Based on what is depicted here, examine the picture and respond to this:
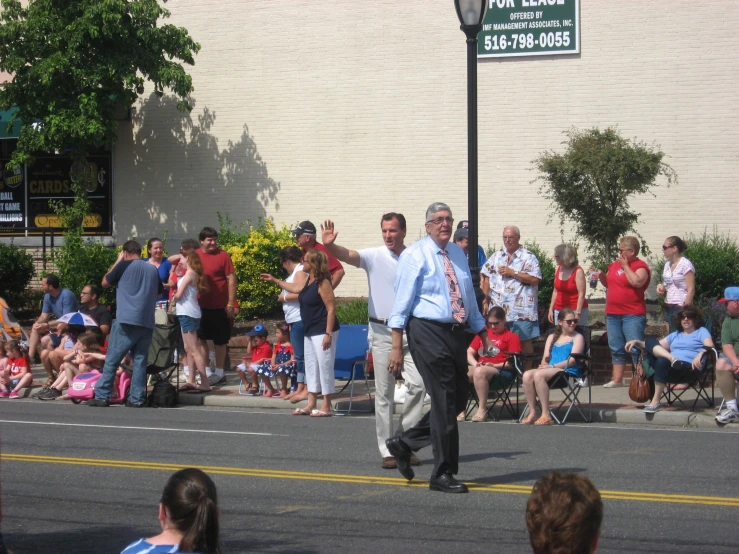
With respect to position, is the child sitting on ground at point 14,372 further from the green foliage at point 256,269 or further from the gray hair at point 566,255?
the gray hair at point 566,255

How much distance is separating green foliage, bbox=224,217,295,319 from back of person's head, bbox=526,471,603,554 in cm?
1694

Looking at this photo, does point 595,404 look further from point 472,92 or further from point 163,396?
point 163,396

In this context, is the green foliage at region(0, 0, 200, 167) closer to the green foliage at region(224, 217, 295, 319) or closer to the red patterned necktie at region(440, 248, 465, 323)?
the green foliage at region(224, 217, 295, 319)

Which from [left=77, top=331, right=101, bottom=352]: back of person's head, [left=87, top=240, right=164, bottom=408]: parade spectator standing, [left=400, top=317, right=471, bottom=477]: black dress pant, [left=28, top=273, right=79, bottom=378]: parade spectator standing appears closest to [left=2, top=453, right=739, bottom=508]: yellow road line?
[left=400, top=317, right=471, bottom=477]: black dress pant

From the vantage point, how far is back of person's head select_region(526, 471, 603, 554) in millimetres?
3137

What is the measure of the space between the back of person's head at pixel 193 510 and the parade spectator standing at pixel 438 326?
414 centimetres

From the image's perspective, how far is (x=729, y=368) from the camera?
11.3m

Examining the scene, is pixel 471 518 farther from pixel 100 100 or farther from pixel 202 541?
pixel 100 100

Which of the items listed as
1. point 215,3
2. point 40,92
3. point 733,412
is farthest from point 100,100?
point 733,412

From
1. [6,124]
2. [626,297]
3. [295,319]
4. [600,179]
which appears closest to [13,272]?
[6,124]

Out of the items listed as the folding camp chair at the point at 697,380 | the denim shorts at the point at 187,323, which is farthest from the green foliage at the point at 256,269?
the folding camp chair at the point at 697,380

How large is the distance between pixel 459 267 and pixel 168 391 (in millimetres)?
6794

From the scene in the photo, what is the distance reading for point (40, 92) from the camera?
69.6 feet

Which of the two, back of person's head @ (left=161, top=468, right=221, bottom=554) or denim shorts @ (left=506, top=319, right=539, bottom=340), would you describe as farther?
denim shorts @ (left=506, top=319, right=539, bottom=340)
